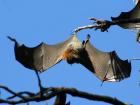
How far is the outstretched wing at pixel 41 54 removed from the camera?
7.84m

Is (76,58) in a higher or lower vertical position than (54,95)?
higher

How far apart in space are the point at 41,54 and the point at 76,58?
144cm

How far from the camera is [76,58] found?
7555 mm

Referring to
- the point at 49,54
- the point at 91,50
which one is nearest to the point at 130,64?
the point at 91,50

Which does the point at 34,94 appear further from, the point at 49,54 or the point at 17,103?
the point at 49,54

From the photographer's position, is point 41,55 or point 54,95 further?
point 41,55

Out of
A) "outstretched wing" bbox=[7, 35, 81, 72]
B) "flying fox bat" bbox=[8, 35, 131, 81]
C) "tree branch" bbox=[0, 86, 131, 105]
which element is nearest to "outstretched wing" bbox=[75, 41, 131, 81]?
"flying fox bat" bbox=[8, 35, 131, 81]

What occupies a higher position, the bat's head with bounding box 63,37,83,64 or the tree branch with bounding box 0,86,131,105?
the bat's head with bounding box 63,37,83,64

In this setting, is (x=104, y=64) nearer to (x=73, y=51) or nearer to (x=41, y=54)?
(x=41, y=54)

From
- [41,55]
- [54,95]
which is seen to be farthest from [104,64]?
[54,95]

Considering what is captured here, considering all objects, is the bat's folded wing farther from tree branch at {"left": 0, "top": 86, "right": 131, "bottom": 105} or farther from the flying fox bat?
tree branch at {"left": 0, "top": 86, "right": 131, "bottom": 105}

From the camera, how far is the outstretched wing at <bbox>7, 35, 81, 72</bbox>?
7840 mm

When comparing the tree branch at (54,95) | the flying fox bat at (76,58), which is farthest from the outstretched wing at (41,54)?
the tree branch at (54,95)

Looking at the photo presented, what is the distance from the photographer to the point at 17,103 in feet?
14.4
